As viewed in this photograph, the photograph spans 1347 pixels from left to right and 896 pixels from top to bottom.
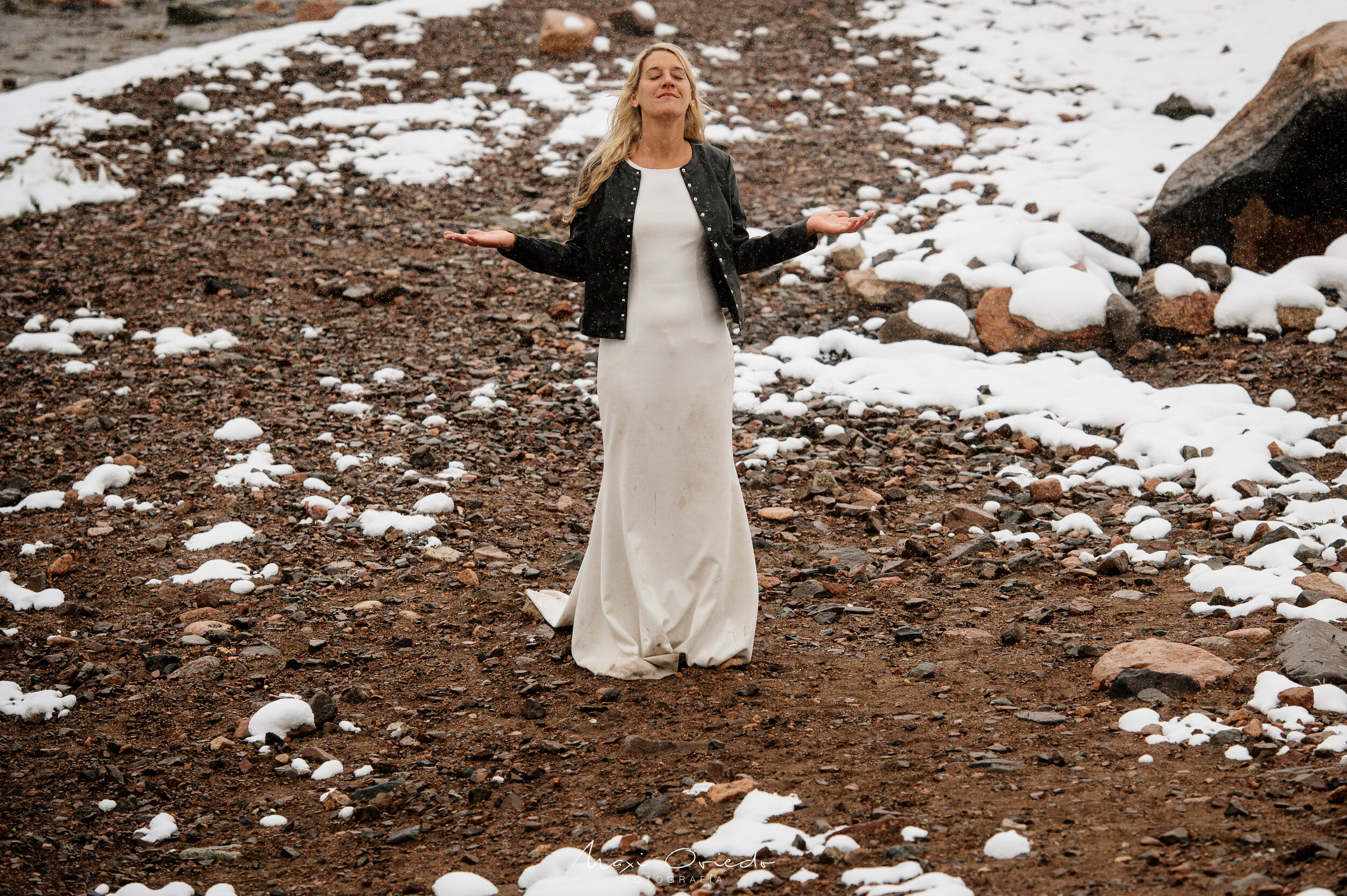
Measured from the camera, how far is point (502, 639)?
4.73 m

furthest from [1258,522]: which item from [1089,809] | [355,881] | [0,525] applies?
[0,525]

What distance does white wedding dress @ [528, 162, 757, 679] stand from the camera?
165 inches

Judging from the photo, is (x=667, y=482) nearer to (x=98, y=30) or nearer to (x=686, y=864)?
(x=686, y=864)

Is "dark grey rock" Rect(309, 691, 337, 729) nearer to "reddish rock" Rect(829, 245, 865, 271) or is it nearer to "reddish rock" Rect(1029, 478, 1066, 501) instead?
"reddish rock" Rect(1029, 478, 1066, 501)

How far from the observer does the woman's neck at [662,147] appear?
418cm

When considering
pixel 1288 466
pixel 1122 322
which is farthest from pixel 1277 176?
pixel 1288 466

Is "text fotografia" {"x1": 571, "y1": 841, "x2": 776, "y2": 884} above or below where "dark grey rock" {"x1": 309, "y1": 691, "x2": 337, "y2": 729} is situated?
above

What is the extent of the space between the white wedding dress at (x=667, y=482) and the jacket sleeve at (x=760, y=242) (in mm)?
152

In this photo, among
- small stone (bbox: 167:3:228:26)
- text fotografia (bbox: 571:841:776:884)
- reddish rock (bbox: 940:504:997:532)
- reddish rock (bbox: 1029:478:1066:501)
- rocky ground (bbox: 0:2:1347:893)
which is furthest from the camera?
small stone (bbox: 167:3:228:26)

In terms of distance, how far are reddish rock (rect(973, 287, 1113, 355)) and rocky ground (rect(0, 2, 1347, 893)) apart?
387 millimetres

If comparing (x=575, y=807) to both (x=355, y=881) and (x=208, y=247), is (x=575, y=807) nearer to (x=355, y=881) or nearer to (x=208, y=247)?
(x=355, y=881)

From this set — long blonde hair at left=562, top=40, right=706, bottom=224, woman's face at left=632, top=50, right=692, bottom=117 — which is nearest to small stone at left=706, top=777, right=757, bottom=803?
long blonde hair at left=562, top=40, right=706, bottom=224

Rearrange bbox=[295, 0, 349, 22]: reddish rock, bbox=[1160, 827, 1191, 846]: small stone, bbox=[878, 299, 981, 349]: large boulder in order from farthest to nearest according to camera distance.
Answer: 1. bbox=[295, 0, 349, 22]: reddish rock
2. bbox=[878, 299, 981, 349]: large boulder
3. bbox=[1160, 827, 1191, 846]: small stone

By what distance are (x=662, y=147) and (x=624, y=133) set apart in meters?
0.17
